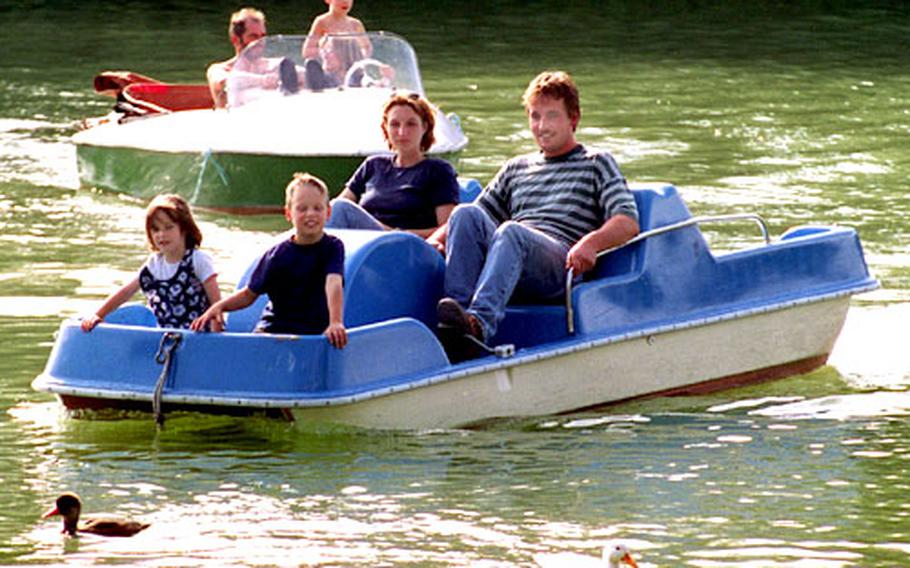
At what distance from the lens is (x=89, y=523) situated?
22.8 feet

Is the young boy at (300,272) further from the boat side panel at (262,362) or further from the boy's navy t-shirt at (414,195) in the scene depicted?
the boy's navy t-shirt at (414,195)

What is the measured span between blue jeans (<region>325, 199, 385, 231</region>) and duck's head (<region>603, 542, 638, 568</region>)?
2688mm

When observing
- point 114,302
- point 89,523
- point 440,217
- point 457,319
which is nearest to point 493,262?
point 457,319

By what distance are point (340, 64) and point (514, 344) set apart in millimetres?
5442

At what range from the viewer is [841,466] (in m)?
7.86

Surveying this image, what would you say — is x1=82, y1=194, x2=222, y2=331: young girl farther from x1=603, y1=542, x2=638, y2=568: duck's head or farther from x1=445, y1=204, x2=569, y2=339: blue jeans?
x1=603, y1=542, x2=638, y2=568: duck's head

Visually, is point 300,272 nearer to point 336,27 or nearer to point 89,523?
point 89,523

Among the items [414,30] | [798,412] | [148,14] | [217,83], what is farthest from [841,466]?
[148,14]

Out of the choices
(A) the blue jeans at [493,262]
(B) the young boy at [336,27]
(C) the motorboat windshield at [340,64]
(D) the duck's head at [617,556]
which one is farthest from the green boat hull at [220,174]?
(D) the duck's head at [617,556]

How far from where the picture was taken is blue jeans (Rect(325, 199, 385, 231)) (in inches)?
345

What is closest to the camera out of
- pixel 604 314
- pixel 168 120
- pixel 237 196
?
pixel 604 314

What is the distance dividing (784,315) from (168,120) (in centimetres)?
603

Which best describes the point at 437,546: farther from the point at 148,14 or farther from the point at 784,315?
the point at 148,14

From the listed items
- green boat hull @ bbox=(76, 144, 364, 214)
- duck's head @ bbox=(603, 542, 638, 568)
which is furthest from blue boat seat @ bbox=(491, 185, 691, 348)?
green boat hull @ bbox=(76, 144, 364, 214)
